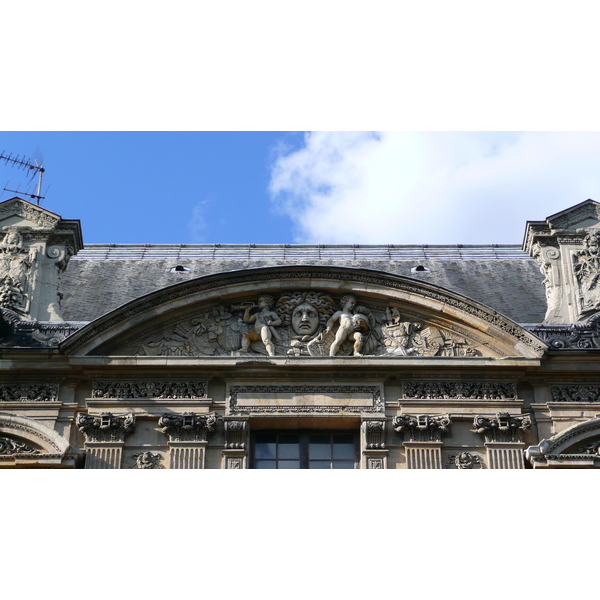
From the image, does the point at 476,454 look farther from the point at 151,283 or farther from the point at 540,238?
the point at 151,283

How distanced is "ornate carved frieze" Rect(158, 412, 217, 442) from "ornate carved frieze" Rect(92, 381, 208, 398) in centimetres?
43

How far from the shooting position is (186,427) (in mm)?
15664

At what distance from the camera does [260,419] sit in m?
15.9

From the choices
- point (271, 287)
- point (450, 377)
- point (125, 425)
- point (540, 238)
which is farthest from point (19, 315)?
point (540, 238)

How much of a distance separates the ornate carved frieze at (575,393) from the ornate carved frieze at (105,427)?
5178 millimetres

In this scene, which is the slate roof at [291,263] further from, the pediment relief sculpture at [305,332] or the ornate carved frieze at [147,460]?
the ornate carved frieze at [147,460]

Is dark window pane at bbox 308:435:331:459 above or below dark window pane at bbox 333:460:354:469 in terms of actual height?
above

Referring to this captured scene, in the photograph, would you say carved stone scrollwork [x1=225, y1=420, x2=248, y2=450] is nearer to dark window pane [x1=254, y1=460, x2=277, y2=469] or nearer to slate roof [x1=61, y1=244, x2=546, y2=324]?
dark window pane [x1=254, y1=460, x2=277, y2=469]

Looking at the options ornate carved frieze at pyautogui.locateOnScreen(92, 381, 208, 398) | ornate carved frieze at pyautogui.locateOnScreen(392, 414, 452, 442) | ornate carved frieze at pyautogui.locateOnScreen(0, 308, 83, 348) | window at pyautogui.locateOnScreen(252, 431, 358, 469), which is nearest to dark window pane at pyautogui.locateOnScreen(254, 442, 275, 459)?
window at pyautogui.locateOnScreen(252, 431, 358, 469)

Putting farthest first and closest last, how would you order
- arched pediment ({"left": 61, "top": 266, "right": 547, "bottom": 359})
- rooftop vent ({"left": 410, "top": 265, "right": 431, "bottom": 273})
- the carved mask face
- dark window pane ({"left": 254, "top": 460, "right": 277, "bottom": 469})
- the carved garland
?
rooftop vent ({"left": 410, "top": 265, "right": 431, "bottom": 273}) → the carved mask face → arched pediment ({"left": 61, "top": 266, "right": 547, "bottom": 359}) → the carved garland → dark window pane ({"left": 254, "top": 460, "right": 277, "bottom": 469})

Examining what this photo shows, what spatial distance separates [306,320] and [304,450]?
171cm

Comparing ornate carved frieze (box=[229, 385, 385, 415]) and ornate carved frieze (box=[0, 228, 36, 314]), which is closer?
ornate carved frieze (box=[229, 385, 385, 415])

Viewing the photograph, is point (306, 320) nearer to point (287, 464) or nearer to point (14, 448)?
point (287, 464)

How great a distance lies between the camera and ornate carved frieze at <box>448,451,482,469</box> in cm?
1558
